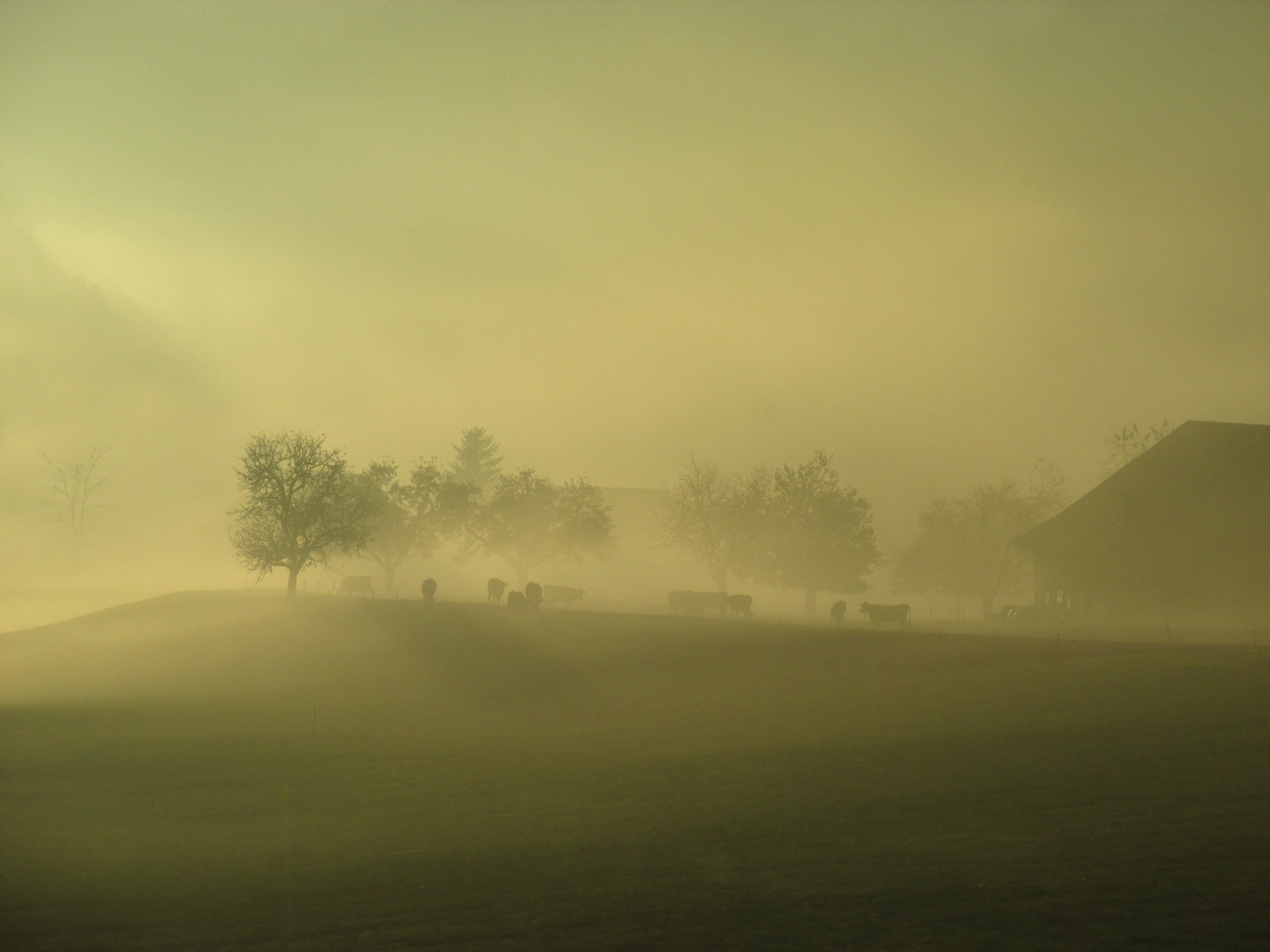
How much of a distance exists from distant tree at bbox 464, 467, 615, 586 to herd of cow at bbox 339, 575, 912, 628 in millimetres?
13902

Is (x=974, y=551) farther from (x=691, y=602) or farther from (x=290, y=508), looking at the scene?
(x=290, y=508)

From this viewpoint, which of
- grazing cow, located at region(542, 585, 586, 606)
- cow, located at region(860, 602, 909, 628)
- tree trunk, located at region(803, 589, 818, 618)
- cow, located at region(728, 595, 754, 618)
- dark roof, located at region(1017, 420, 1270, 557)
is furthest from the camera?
tree trunk, located at region(803, 589, 818, 618)

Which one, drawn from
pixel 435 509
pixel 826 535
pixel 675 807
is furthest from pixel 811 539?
pixel 675 807

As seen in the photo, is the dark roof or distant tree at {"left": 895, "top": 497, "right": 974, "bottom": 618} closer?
the dark roof

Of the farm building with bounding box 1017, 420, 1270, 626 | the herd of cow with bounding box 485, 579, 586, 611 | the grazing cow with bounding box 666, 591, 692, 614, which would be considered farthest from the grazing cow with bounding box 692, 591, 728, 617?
the farm building with bounding box 1017, 420, 1270, 626

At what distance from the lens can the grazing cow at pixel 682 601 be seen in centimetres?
6072

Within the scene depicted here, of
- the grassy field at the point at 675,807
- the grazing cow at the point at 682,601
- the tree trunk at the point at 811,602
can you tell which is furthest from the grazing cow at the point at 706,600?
the grassy field at the point at 675,807

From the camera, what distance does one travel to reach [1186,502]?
54.2m

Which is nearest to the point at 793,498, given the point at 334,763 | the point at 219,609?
the point at 219,609

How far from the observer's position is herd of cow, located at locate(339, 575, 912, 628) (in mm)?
53500

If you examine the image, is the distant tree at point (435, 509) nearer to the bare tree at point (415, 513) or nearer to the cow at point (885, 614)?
the bare tree at point (415, 513)

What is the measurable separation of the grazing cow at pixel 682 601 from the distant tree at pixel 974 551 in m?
27.4

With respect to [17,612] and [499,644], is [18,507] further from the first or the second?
[499,644]

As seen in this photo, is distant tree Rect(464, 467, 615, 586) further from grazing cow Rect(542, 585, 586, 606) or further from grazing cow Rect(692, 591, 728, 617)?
grazing cow Rect(692, 591, 728, 617)
